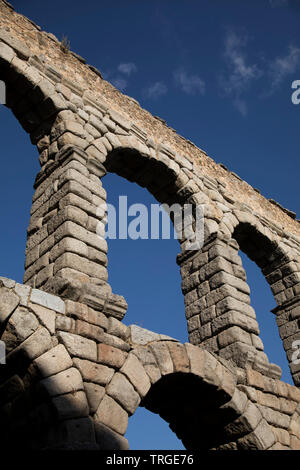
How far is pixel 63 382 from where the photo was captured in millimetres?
4020

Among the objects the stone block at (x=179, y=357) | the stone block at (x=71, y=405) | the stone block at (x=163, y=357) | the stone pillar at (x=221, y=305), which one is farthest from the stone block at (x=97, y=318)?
the stone pillar at (x=221, y=305)

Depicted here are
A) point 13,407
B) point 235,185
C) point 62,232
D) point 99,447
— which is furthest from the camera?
point 235,185

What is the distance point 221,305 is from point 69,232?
112 inches

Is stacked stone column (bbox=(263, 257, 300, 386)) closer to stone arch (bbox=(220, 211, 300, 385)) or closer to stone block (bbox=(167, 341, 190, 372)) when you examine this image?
stone arch (bbox=(220, 211, 300, 385))

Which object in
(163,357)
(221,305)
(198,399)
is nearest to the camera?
(163,357)

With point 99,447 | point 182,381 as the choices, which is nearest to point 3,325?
point 99,447

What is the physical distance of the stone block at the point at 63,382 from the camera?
3.92m

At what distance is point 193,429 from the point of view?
6047mm

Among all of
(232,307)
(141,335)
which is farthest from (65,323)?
(232,307)

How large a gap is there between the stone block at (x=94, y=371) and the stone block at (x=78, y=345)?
0.20 feet

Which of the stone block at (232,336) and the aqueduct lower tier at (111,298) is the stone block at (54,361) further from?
the stone block at (232,336)

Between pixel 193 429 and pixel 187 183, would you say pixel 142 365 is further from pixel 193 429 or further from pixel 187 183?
pixel 187 183

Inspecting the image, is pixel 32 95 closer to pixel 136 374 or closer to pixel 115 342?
pixel 115 342

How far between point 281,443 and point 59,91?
594cm
